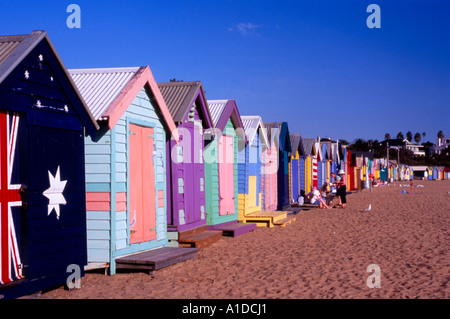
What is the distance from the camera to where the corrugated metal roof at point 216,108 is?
44.9 ft

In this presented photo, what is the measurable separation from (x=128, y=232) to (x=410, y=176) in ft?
317

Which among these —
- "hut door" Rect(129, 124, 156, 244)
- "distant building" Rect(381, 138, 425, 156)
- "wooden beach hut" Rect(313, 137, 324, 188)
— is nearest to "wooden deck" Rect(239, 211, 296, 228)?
"hut door" Rect(129, 124, 156, 244)

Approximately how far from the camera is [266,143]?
1761 cm

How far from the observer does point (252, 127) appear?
16.5 meters

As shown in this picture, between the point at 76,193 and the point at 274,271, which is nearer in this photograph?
the point at 76,193

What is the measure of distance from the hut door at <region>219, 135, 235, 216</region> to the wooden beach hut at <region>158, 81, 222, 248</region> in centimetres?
123

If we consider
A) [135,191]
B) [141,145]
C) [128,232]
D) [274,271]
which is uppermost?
[141,145]

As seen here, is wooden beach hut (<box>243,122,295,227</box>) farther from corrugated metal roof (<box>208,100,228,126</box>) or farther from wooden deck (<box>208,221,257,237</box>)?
corrugated metal roof (<box>208,100,228,126</box>)

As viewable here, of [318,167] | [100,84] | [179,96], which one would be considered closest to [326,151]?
[318,167]

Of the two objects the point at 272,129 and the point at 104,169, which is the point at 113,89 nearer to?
A: the point at 104,169

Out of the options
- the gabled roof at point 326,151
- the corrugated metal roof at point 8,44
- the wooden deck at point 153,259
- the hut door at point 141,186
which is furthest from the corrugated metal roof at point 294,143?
the corrugated metal roof at point 8,44
